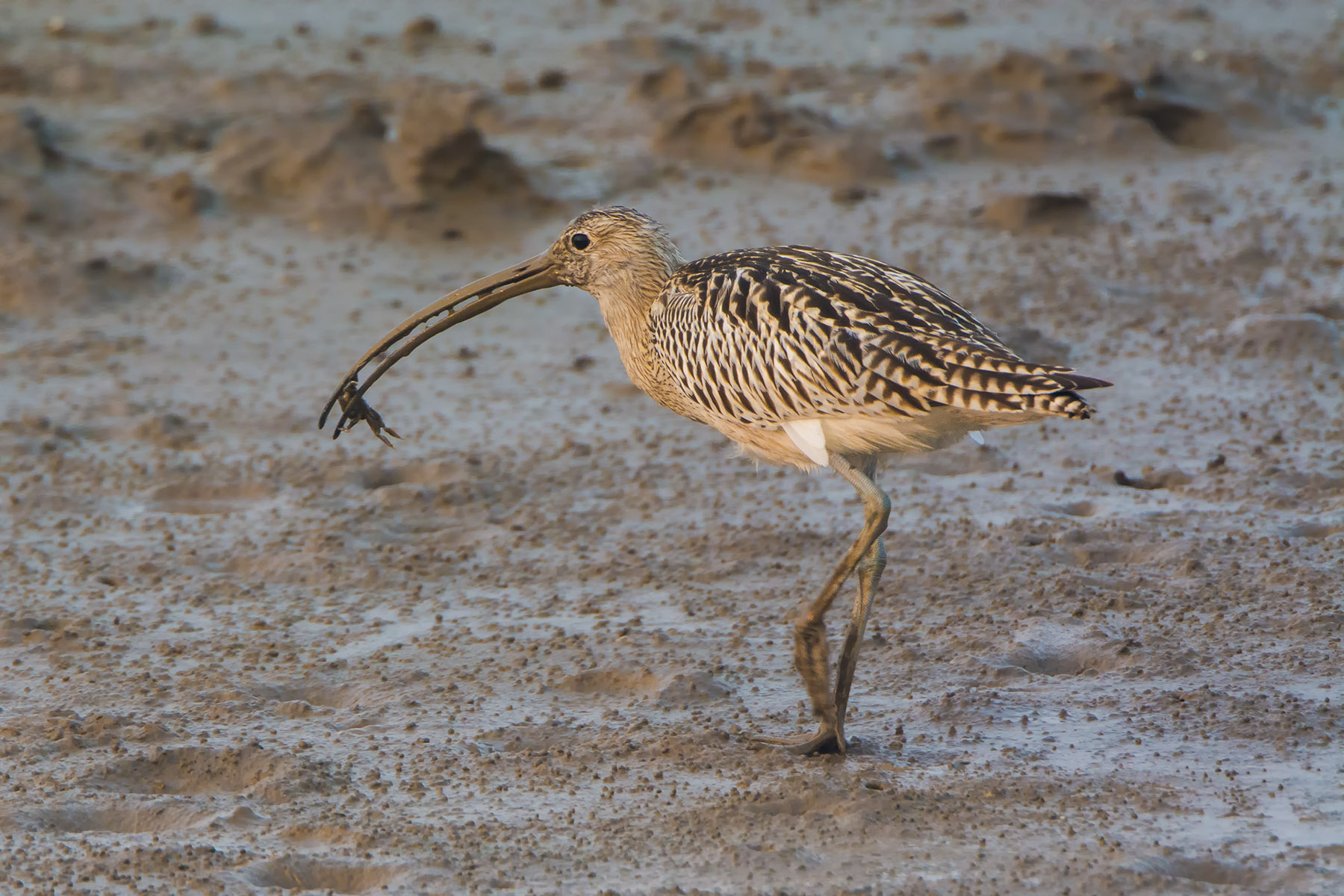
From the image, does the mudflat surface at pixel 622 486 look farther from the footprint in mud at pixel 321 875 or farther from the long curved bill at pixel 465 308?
the long curved bill at pixel 465 308

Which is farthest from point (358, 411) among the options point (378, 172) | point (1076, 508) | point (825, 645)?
point (378, 172)

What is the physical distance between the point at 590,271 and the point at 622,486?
1.49 meters

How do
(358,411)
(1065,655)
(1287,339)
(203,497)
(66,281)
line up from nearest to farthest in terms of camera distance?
1. (1065,655)
2. (358,411)
3. (203,497)
4. (1287,339)
5. (66,281)

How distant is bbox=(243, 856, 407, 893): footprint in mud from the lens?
452 centimetres

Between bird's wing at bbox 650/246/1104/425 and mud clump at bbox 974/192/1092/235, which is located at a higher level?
bird's wing at bbox 650/246/1104/425

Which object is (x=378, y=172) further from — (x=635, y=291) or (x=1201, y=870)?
(x=1201, y=870)

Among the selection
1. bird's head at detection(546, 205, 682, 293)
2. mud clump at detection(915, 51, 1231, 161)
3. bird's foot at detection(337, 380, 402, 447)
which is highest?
bird's head at detection(546, 205, 682, 293)

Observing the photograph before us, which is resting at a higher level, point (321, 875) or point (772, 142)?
point (772, 142)

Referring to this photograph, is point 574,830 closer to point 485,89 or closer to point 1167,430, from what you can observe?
point 1167,430

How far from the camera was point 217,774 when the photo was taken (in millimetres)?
5145

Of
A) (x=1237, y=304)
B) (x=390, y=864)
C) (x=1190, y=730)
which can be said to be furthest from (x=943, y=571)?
(x=1237, y=304)

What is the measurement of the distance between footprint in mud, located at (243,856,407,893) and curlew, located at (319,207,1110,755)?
1303mm

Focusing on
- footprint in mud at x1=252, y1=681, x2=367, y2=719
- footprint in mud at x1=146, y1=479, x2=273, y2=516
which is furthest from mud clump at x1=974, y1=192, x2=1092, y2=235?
footprint in mud at x1=252, y1=681, x2=367, y2=719

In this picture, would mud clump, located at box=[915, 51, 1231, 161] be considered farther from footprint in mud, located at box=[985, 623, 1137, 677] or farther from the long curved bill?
footprint in mud, located at box=[985, 623, 1137, 677]
